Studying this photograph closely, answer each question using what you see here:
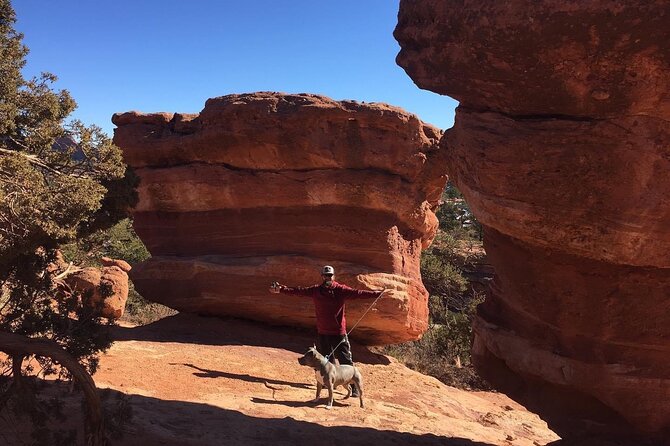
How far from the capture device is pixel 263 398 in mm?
7234

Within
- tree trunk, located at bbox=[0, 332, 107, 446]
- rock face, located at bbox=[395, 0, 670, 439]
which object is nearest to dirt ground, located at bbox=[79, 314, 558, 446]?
tree trunk, located at bbox=[0, 332, 107, 446]

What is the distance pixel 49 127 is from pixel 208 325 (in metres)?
6.86

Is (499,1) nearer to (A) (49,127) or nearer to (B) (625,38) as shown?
(B) (625,38)

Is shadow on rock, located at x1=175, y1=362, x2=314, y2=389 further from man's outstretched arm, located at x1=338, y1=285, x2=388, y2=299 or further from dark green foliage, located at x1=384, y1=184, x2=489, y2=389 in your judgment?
dark green foliage, located at x1=384, y1=184, x2=489, y2=389

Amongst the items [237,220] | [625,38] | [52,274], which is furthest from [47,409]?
[237,220]

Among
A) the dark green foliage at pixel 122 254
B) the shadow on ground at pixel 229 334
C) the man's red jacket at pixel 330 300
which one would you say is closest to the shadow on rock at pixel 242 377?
the man's red jacket at pixel 330 300

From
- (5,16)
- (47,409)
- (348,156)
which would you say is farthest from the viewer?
(348,156)

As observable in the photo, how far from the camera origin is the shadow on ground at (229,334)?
1017 centimetres

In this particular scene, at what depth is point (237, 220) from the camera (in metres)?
11.5

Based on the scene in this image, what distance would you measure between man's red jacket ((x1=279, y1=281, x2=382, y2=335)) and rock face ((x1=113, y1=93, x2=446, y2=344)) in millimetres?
3004

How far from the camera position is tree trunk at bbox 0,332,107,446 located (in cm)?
445

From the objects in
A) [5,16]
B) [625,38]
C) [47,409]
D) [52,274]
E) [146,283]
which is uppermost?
[625,38]

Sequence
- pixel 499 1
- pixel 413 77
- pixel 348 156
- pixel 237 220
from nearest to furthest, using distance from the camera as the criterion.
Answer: pixel 499 1 < pixel 413 77 < pixel 348 156 < pixel 237 220

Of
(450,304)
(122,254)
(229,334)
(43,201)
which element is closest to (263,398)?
(229,334)
